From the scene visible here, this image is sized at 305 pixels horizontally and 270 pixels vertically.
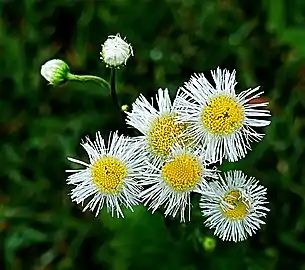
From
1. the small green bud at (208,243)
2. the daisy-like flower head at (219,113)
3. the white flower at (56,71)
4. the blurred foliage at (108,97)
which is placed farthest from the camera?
the blurred foliage at (108,97)

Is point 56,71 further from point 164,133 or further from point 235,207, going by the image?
point 235,207

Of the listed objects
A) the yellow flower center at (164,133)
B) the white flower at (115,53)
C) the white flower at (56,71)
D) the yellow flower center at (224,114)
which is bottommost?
the yellow flower center at (164,133)

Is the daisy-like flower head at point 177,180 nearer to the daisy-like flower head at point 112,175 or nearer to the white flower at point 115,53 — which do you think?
the daisy-like flower head at point 112,175

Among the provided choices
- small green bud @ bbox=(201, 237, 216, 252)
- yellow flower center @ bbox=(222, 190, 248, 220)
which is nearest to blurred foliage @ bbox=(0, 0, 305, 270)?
small green bud @ bbox=(201, 237, 216, 252)

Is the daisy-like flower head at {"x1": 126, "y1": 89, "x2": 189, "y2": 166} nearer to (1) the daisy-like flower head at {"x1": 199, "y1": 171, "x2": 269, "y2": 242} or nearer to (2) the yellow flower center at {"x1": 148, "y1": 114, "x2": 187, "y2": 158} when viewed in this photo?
(2) the yellow flower center at {"x1": 148, "y1": 114, "x2": 187, "y2": 158}

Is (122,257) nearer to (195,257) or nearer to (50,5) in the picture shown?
(195,257)

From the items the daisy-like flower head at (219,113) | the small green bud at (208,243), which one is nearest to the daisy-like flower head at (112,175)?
the daisy-like flower head at (219,113)

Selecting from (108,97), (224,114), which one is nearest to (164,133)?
(224,114)
